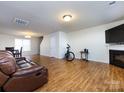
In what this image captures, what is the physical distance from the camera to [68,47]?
21.5 ft

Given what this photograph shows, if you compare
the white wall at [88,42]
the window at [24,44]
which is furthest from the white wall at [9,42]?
the white wall at [88,42]

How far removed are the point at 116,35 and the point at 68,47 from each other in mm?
3311

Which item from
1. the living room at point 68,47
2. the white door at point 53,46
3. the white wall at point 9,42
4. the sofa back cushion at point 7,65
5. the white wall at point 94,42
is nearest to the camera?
the sofa back cushion at point 7,65

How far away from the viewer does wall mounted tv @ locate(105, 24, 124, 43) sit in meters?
3.67

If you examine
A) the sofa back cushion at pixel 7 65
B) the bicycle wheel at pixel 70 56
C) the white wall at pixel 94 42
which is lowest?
the bicycle wheel at pixel 70 56

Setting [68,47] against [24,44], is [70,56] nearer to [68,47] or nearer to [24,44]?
[68,47]

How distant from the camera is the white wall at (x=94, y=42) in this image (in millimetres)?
4868

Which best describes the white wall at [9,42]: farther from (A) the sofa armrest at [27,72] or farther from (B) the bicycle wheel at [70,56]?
(A) the sofa armrest at [27,72]

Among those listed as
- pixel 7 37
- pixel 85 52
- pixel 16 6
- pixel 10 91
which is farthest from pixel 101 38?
pixel 7 37

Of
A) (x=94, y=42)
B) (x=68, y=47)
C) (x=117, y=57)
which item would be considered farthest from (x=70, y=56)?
(x=117, y=57)

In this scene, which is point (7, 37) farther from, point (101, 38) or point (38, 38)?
point (101, 38)

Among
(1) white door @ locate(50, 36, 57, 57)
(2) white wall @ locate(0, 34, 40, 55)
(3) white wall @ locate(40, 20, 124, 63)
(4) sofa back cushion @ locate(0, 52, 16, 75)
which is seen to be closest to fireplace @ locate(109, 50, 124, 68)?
(3) white wall @ locate(40, 20, 124, 63)

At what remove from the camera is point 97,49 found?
208 inches

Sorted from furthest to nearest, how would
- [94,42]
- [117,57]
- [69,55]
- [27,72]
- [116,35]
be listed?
1. [69,55]
2. [94,42]
3. [117,57]
4. [116,35]
5. [27,72]
